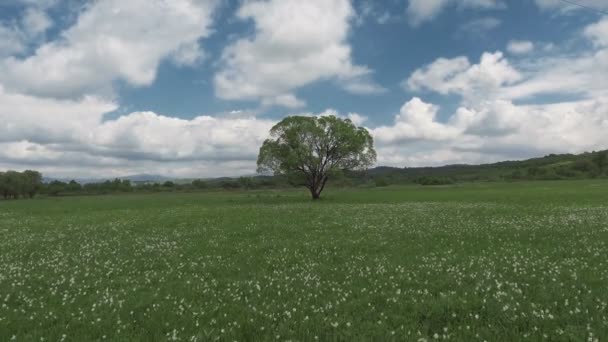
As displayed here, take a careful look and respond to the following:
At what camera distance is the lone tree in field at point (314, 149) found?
54594 millimetres

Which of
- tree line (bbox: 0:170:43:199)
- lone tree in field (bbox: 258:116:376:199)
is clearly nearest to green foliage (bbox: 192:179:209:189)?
tree line (bbox: 0:170:43:199)

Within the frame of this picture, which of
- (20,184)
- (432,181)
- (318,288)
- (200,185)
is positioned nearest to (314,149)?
(318,288)

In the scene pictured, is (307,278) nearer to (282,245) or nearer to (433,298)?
(433,298)

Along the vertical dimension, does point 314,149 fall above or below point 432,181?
above

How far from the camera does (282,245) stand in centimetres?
1532

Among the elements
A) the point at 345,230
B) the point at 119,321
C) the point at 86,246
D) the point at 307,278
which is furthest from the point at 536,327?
the point at 86,246

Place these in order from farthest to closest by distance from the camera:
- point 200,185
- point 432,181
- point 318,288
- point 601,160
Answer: point 200,185 < point 601,160 < point 432,181 < point 318,288

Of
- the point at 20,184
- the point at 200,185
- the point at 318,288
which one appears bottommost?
the point at 318,288

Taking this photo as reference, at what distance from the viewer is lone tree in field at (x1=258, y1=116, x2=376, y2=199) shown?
54594 mm

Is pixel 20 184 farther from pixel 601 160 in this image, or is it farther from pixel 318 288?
pixel 601 160

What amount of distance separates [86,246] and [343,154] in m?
43.5

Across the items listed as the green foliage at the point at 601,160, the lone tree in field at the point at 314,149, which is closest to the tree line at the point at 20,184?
the lone tree in field at the point at 314,149

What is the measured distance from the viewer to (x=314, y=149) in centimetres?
5541

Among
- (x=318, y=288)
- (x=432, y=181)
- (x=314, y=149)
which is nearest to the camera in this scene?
(x=318, y=288)
